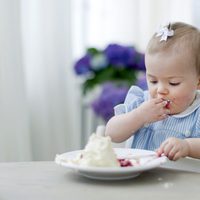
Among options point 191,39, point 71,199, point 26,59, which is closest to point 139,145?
point 191,39

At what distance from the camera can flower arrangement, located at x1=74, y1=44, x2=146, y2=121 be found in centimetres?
303

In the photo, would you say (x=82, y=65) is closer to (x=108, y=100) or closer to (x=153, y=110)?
(x=108, y=100)

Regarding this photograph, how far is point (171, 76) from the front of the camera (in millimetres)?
1470

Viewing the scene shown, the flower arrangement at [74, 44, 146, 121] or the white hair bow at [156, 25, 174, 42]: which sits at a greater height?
the white hair bow at [156, 25, 174, 42]

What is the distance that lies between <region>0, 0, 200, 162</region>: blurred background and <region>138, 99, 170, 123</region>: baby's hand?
3.64ft

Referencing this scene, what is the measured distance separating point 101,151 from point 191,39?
53cm

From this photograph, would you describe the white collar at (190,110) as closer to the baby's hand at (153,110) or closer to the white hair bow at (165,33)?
the baby's hand at (153,110)

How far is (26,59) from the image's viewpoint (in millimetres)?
2949

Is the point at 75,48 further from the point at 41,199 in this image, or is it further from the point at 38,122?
the point at 41,199

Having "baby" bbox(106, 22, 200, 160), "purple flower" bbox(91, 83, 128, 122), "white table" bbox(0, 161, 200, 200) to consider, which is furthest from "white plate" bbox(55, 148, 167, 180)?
"purple flower" bbox(91, 83, 128, 122)

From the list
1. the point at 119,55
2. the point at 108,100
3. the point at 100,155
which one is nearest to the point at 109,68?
the point at 119,55

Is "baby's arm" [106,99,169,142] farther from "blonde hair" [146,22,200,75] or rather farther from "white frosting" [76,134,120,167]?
"white frosting" [76,134,120,167]

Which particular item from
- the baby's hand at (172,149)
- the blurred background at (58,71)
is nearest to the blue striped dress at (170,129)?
the baby's hand at (172,149)

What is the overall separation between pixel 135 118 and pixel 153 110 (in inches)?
2.4
